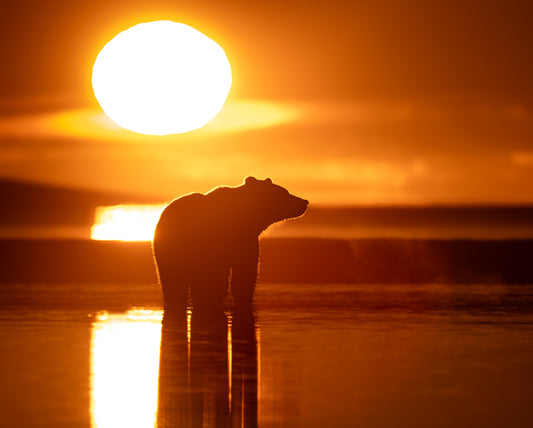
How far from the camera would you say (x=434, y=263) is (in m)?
22.1

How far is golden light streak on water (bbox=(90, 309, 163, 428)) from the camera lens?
6242 millimetres

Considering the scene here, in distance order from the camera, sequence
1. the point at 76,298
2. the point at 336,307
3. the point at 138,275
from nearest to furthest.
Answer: the point at 336,307 → the point at 76,298 → the point at 138,275

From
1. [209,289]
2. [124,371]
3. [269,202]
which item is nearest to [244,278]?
[209,289]

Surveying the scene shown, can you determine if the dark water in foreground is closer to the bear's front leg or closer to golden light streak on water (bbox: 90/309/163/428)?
golden light streak on water (bbox: 90/309/163/428)

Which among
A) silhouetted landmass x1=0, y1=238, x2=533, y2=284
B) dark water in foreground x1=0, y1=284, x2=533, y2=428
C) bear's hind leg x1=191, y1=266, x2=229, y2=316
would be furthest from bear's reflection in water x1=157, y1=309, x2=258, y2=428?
silhouetted landmass x1=0, y1=238, x2=533, y2=284

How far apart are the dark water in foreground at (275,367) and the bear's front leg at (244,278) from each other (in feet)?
0.69

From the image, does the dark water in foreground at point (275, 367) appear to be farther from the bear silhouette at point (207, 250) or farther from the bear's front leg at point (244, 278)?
the bear silhouette at point (207, 250)

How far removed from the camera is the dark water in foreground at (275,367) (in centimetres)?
627

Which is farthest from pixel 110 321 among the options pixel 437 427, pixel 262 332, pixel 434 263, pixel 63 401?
pixel 434 263

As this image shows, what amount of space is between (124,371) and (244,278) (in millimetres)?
6064

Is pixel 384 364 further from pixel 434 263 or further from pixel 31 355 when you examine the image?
pixel 434 263

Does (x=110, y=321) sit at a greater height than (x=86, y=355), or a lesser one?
greater

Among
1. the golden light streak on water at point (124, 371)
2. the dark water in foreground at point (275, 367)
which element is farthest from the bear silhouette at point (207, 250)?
the golden light streak on water at point (124, 371)

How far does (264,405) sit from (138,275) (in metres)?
14.8
